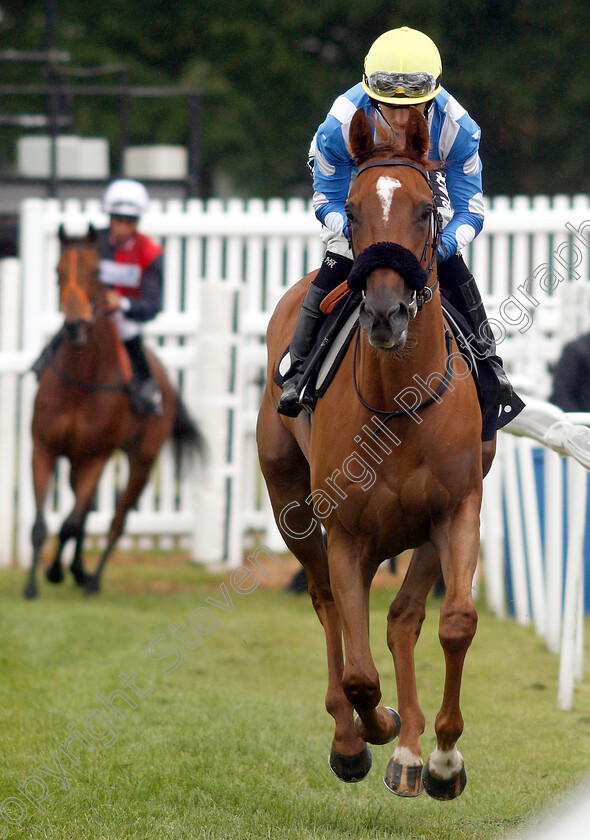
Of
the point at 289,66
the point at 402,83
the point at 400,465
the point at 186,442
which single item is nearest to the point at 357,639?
the point at 400,465

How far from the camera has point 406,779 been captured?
4.21 meters

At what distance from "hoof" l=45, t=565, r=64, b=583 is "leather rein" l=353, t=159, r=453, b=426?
509 centimetres

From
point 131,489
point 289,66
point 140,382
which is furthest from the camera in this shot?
point 289,66

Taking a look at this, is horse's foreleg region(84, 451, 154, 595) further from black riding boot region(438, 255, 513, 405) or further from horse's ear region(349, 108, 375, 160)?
horse's ear region(349, 108, 375, 160)

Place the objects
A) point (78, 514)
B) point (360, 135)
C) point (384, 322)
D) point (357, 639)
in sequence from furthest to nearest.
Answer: point (78, 514)
point (357, 639)
point (360, 135)
point (384, 322)

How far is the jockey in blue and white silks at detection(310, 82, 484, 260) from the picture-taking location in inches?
176

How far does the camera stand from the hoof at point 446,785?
420 centimetres

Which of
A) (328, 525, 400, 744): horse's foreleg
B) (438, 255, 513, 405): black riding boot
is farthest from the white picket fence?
(328, 525, 400, 744): horse's foreleg

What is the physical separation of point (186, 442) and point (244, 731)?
4.71 m

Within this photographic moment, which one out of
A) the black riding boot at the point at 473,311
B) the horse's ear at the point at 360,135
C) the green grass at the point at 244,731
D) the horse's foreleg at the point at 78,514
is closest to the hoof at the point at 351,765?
the green grass at the point at 244,731

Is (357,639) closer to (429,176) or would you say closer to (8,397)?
(429,176)

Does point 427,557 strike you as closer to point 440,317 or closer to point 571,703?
point 440,317

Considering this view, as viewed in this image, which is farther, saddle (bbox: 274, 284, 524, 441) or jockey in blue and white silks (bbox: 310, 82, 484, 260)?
saddle (bbox: 274, 284, 524, 441)

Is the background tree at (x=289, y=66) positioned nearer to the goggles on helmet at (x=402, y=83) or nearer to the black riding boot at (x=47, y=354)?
the black riding boot at (x=47, y=354)
